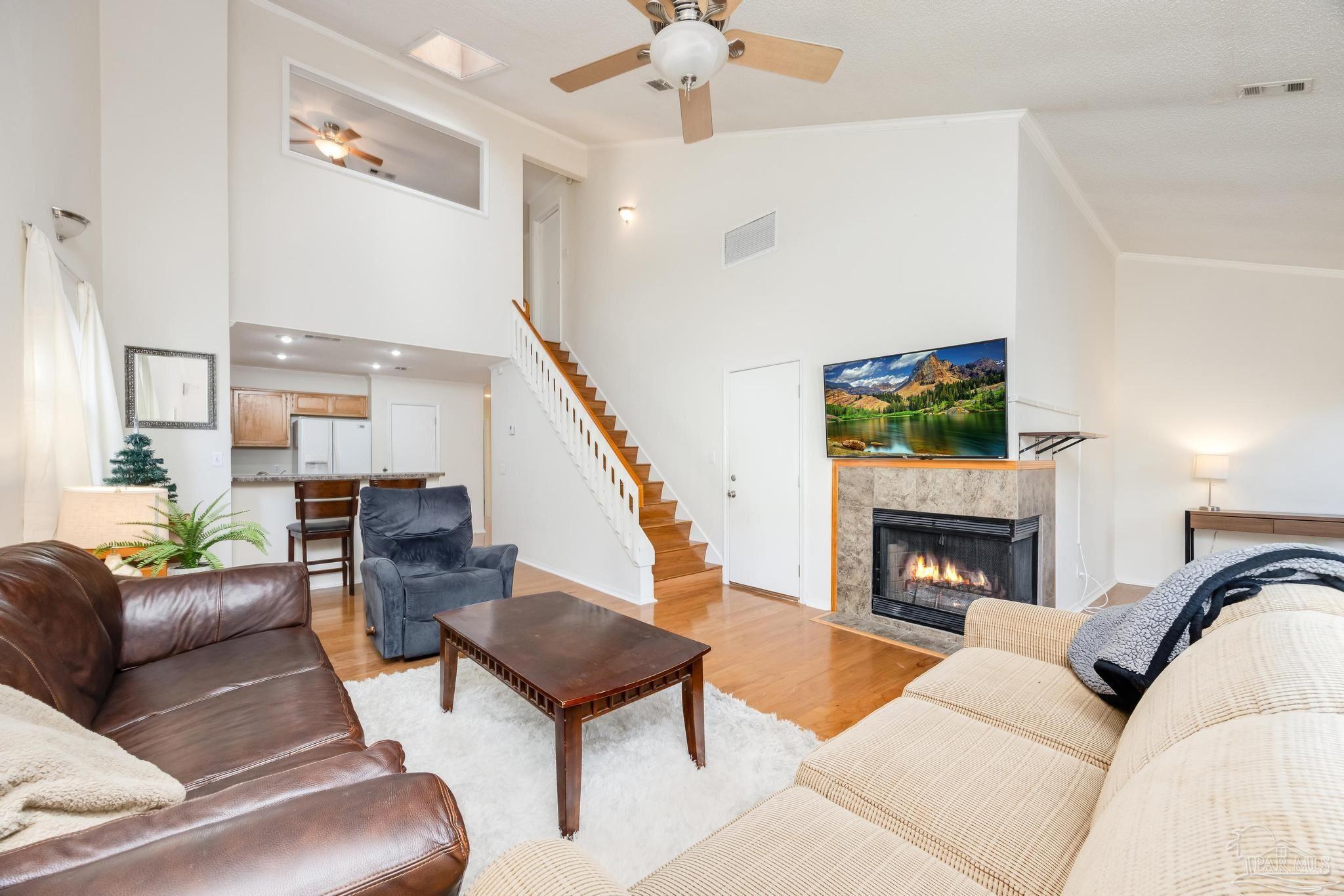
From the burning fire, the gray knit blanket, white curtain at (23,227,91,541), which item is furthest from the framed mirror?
the gray knit blanket

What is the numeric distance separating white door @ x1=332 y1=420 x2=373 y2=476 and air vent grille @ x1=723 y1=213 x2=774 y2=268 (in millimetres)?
5326

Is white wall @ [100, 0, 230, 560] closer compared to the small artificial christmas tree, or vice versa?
the small artificial christmas tree

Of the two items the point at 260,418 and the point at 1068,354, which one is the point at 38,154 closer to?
the point at 260,418

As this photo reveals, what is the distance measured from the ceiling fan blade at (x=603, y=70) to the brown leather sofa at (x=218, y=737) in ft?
8.22

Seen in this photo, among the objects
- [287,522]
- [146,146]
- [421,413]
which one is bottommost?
[287,522]

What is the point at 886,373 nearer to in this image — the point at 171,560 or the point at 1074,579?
the point at 1074,579

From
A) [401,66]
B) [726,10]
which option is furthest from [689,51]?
[401,66]

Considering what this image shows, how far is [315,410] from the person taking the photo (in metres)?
7.21

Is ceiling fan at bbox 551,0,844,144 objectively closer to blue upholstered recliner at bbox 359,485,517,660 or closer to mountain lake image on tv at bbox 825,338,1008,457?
mountain lake image on tv at bbox 825,338,1008,457

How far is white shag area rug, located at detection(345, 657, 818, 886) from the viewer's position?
176 cm

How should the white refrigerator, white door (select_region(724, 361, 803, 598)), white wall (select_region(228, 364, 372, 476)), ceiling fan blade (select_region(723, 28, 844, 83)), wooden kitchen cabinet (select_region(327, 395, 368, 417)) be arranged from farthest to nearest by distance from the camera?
wooden kitchen cabinet (select_region(327, 395, 368, 417)) → the white refrigerator → white wall (select_region(228, 364, 372, 476)) → white door (select_region(724, 361, 803, 598)) → ceiling fan blade (select_region(723, 28, 844, 83))

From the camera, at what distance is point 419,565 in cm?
386

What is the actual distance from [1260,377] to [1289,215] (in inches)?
63.2

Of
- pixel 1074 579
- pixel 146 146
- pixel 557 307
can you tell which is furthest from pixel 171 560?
pixel 1074 579
